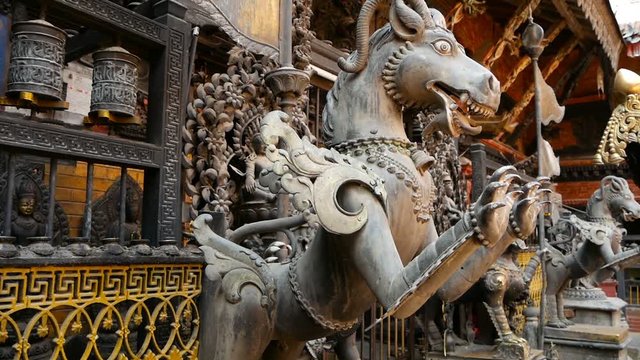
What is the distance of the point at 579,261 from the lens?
20.3ft

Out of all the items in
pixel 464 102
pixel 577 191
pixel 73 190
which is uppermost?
pixel 577 191

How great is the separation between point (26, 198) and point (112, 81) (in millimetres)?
2417

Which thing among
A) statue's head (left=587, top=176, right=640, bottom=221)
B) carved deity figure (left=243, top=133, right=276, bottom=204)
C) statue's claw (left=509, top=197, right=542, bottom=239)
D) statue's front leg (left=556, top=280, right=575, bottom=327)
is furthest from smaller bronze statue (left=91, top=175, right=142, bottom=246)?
statue's head (left=587, top=176, right=640, bottom=221)

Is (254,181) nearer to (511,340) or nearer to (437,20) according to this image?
(437,20)

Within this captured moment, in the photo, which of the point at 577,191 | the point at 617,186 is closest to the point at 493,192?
the point at 617,186

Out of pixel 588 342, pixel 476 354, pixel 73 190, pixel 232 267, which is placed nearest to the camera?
pixel 232 267

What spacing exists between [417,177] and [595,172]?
503 inches

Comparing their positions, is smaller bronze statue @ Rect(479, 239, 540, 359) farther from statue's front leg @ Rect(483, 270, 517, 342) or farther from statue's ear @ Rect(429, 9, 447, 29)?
statue's ear @ Rect(429, 9, 447, 29)

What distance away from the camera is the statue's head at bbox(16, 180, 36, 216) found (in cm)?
375

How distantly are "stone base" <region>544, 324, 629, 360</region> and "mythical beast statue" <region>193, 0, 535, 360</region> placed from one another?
4497mm

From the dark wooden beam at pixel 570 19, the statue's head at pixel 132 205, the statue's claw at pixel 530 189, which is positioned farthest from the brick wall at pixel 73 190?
the dark wooden beam at pixel 570 19

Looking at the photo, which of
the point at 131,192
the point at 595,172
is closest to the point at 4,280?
the point at 131,192

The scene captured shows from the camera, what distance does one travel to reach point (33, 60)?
1.66m

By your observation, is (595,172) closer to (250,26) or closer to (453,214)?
(453,214)
